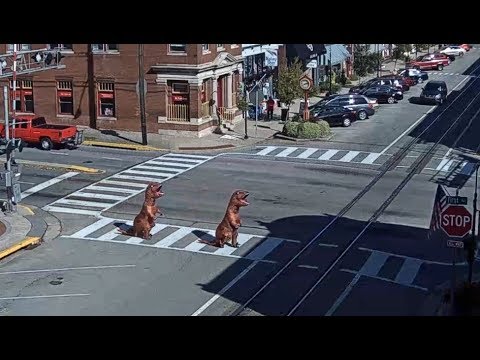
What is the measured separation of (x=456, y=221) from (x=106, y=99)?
105 ft

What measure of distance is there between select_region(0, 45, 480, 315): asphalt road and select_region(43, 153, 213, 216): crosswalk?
0.08 m

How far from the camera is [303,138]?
43344 mm

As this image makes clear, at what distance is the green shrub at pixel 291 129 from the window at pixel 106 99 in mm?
10276

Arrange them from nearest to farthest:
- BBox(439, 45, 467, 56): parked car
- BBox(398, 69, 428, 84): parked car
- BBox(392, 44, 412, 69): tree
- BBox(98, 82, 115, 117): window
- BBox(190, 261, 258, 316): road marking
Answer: BBox(190, 261, 258, 316): road marking
BBox(98, 82, 115, 117): window
BBox(398, 69, 428, 84): parked car
BBox(392, 44, 412, 69): tree
BBox(439, 45, 467, 56): parked car

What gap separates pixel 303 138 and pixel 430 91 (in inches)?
685

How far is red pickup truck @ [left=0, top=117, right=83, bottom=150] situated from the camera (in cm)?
3931

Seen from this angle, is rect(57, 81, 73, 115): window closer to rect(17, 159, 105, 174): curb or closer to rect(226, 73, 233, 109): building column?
rect(226, 73, 233, 109): building column

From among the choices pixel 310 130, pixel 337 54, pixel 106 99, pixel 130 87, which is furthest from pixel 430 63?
pixel 106 99

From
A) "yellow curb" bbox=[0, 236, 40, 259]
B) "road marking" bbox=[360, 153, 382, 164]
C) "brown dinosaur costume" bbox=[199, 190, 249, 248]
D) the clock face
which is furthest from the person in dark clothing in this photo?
"yellow curb" bbox=[0, 236, 40, 259]

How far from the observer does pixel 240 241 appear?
24531 millimetres

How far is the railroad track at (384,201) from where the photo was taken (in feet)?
65.3
